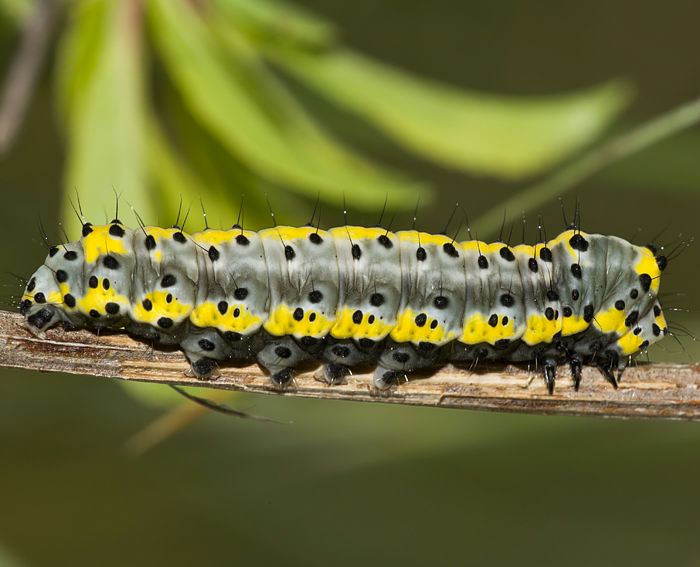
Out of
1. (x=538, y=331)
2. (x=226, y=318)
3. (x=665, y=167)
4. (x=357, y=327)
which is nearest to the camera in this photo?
(x=226, y=318)

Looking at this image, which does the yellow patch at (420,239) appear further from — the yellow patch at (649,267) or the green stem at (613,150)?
the yellow patch at (649,267)

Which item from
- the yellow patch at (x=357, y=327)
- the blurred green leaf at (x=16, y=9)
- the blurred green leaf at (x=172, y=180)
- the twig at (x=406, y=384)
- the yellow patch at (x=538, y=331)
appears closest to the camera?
the twig at (x=406, y=384)

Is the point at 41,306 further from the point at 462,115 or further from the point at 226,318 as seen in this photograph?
the point at 462,115

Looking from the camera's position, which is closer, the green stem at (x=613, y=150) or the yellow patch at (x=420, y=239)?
the green stem at (x=613, y=150)

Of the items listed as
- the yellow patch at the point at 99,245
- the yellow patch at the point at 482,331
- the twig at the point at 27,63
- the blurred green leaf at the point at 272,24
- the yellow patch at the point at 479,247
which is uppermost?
the blurred green leaf at the point at 272,24

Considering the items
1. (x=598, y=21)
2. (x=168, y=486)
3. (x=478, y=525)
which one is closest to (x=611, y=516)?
(x=478, y=525)

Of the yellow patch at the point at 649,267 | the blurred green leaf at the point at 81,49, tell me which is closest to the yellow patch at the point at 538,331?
the yellow patch at the point at 649,267

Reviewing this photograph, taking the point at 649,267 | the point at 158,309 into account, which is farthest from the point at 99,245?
the point at 649,267

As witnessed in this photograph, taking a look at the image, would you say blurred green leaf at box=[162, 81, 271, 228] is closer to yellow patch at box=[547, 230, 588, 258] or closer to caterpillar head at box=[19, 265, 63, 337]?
caterpillar head at box=[19, 265, 63, 337]
